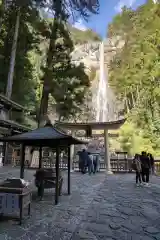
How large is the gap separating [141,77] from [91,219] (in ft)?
77.5

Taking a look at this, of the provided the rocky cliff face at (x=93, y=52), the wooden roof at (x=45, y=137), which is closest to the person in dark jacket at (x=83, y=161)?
the wooden roof at (x=45, y=137)

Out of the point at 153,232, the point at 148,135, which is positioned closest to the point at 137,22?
the point at 148,135

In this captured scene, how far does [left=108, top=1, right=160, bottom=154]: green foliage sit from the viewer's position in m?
22.3

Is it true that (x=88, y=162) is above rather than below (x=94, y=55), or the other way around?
below

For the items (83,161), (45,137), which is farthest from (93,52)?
(45,137)

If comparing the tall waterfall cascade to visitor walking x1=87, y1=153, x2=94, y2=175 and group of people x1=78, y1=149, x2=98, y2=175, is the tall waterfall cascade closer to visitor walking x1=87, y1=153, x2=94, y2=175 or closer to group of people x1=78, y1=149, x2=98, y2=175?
group of people x1=78, y1=149, x2=98, y2=175

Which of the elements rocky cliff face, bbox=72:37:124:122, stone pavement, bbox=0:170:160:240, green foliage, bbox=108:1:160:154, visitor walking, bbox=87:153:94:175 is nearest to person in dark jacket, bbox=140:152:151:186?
stone pavement, bbox=0:170:160:240

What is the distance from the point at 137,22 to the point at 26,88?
21.6 m

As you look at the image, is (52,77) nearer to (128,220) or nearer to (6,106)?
(6,106)

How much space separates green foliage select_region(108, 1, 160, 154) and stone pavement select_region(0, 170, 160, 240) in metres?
15.0

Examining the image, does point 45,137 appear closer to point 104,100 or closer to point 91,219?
point 91,219

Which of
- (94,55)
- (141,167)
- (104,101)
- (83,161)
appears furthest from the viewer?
(94,55)

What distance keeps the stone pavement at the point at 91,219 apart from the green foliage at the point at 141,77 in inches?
590

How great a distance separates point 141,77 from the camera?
86.1 ft
